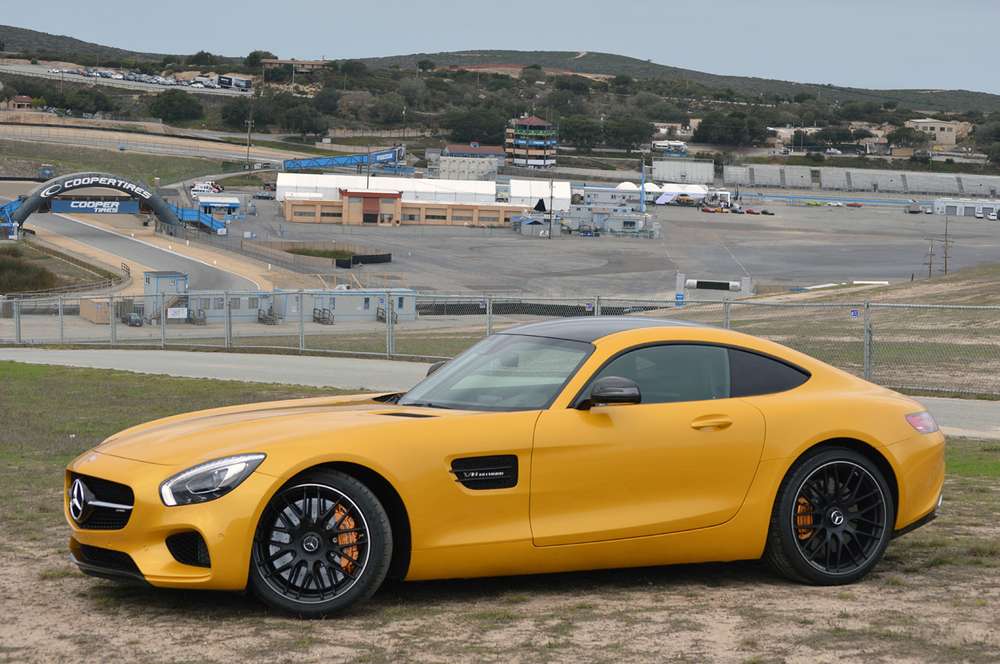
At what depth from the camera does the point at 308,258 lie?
78.1 m

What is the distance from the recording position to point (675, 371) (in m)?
6.80

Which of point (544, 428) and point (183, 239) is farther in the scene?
point (183, 239)

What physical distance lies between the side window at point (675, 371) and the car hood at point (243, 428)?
921mm

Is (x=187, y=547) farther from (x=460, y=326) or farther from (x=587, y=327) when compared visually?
(x=460, y=326)

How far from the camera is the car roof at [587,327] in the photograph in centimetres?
691

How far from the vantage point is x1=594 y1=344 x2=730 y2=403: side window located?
6.71 metres

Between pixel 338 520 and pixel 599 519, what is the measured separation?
1.31 meters

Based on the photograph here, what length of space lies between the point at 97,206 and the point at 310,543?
294 ft

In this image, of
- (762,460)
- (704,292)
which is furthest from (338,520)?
(704,292)

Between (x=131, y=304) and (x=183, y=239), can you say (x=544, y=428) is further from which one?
(x=183, y=239)

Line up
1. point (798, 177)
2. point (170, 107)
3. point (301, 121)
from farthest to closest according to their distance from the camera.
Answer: point (170, 107) < point (301, 121) < point (798, 177)

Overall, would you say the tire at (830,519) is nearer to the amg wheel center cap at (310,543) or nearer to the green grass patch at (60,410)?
the amg wheel center cap at (310,543)

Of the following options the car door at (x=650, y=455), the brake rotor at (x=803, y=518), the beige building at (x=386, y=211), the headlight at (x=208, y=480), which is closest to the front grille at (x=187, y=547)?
the headlight at (x=208, y=480)

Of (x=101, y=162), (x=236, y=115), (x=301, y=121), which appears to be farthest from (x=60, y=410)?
(x=236, y=115)
